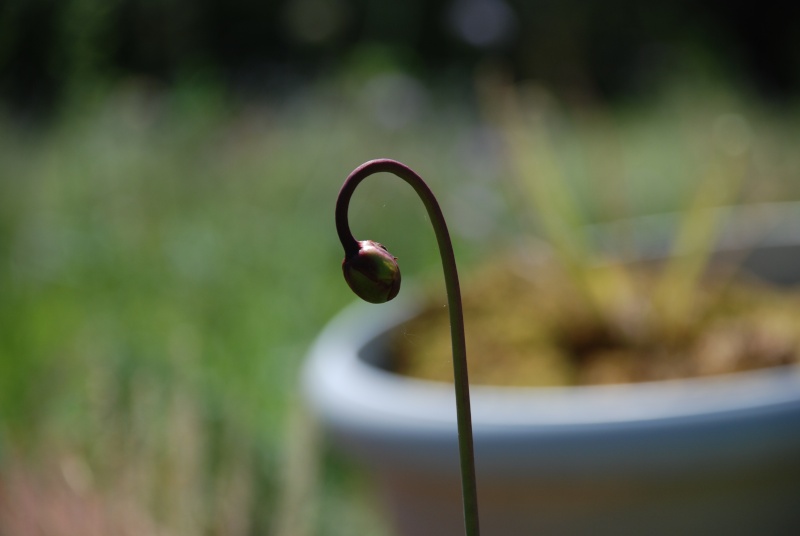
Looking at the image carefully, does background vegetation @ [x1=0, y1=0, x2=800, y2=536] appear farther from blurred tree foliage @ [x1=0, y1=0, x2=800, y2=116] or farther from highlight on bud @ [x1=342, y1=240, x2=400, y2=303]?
highlight on bud @ [x1=342, y1=240, x2=400, y2=303]

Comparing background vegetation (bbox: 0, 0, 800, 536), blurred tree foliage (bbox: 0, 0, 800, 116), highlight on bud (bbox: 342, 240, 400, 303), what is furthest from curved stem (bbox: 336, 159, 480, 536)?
blurred tree foliage (bbox: 0, 0, 800, 116)

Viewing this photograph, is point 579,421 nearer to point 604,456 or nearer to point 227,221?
point 604,456

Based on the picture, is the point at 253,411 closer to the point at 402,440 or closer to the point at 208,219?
the point at 402,440

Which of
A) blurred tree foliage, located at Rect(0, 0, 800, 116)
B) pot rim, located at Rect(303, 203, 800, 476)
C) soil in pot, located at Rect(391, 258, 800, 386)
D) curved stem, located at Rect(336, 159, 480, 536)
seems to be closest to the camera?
curved stem, located at Rect(336, 159, 480, 536)

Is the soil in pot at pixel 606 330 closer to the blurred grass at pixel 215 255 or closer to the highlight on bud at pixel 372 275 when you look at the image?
the blurred grass at pixel 215 255

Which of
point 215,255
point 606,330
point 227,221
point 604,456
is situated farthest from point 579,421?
point 227,221

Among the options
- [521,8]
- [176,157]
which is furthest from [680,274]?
[521,8]

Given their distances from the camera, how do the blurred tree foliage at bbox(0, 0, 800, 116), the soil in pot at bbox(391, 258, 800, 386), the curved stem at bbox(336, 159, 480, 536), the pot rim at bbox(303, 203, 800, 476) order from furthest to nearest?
the blurred tree foliage at bbox(0, 0, 800, 116)
the soil in pot at bbox(391, 258, 800, 386)
the pot rim at bbox(303, 203, 800, 476)
the curved stem at bbox(336, 159, 480, 536)

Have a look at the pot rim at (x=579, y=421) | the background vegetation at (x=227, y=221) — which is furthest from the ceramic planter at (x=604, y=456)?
the background vegetation at (x=227, y=221)
